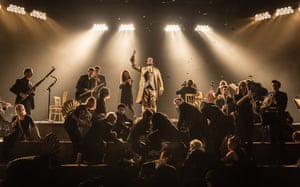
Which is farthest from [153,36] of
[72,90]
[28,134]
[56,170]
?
[56,170]

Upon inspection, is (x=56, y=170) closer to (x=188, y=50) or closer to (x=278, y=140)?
(x=278, y=140)

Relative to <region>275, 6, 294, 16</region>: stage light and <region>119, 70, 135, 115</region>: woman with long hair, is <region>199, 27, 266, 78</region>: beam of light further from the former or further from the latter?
<region>119, 70, 135, 115</region>: woman with long hair

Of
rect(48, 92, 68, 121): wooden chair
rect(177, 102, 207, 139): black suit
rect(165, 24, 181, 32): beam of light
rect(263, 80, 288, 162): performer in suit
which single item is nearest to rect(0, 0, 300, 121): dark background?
rect(165, 24, 181, 32): beam of light

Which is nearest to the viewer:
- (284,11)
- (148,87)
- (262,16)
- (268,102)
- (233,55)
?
(268,102)

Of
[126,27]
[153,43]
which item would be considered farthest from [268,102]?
[126,27]

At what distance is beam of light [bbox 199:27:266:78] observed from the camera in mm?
15406

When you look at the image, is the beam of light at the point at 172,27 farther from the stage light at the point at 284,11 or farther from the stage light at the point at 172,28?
the stage light at the point at 284,11

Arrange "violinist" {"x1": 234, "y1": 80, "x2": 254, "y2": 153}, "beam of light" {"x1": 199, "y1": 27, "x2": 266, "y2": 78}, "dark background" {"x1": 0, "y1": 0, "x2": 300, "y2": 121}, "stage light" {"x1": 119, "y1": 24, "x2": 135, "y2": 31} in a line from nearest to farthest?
"violinist" {"x1": 234, "y1": 80, "x2": 254, "y2": 153} < "dark background" {"x1": 0, "y1": 0, "x2": 300, "y2": 121} < "beam of light" {"x1": 199, "y1": 27, "x2": 266, "y2": 78} < "stage light" {"x1": 119, "y1": 24, "x2": 135, "y2": 31}

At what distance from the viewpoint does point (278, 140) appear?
26.3ft

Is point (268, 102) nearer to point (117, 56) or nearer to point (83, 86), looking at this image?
point (83, 86)

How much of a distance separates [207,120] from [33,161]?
389 cm

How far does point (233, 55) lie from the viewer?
52.1ft

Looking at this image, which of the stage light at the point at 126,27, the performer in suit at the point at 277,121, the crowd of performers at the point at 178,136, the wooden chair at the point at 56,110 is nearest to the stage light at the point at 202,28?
the stage light at the point at 126,27

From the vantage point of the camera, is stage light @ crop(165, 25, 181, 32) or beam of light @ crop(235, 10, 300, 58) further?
stage light @ crop(165, 25, 181, 32)
